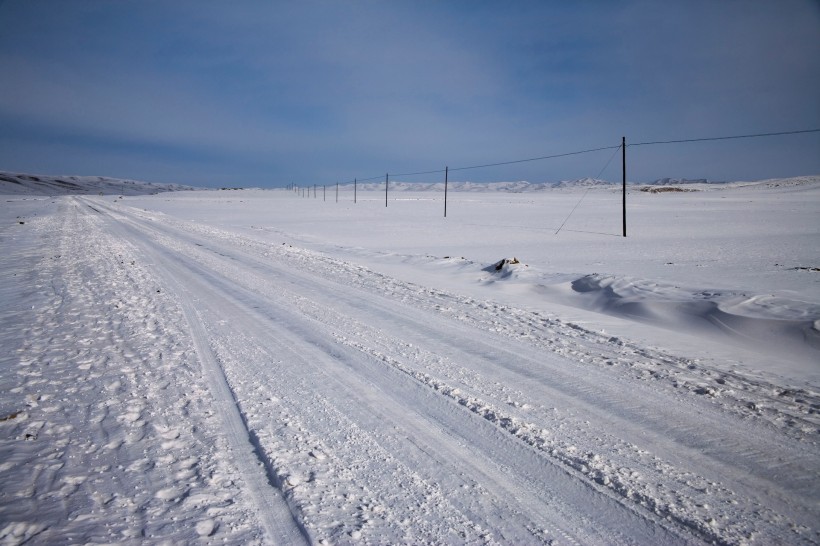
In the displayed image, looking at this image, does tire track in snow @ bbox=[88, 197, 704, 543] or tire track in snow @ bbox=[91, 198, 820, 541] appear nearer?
tire track in snow @ bbox=[88, 197, 704, 543]

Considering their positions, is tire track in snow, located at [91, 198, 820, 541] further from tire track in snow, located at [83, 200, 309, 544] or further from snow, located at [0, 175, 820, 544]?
tire track in snow, located at [83, 200, 309, 544]

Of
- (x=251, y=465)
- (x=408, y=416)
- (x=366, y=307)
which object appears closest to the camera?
(x=251, y=465)

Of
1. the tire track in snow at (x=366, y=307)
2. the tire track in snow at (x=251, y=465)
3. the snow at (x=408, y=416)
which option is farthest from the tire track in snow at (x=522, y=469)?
the tire track in snow at (x=251, y=465)

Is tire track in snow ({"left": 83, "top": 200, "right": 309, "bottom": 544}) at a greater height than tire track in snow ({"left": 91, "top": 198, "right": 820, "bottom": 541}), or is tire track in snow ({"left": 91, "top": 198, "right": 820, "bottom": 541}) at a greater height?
tire track in snow ({"left": 91, "top": 198, "right": 820, "bottom": 541})

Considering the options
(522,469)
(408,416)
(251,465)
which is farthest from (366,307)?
(522,469)

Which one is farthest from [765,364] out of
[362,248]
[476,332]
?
[362,248]

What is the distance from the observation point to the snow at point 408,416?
2543 millimetres

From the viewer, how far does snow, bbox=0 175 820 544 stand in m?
2.54

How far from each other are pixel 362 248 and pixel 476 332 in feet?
36.7

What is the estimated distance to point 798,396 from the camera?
163 inches

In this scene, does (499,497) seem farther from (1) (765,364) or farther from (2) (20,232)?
(2) (20,232)

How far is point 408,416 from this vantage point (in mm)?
3713

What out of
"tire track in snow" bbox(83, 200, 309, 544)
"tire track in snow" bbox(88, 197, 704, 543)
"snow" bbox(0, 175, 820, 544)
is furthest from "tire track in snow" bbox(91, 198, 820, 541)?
"tire track in snow" bbox(83, 200, 309, 544)

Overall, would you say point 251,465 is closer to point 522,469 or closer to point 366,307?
point 522,469
